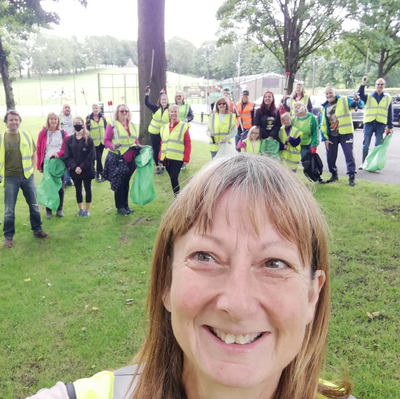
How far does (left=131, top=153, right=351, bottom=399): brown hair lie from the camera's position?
42.1 inches

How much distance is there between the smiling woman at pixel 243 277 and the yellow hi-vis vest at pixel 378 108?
9.51m

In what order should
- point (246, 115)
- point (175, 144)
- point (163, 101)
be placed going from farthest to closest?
1. point (246, 115)
2. point (163, 101)
3. point (175, 144)

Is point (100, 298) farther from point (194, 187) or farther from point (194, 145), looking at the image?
point (194, 145)

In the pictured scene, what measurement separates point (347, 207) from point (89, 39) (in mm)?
113178

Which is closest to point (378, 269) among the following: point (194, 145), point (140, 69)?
point (140, 69)

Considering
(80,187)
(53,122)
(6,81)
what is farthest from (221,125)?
(6,81)

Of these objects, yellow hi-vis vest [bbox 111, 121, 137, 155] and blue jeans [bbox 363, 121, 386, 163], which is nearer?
yellow hi-vis vest [bbox 111, 121, 137, 155]

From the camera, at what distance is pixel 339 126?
8.62 metres

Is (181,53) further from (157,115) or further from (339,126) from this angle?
(339,126)

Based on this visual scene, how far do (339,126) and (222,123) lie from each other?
8.81 ft

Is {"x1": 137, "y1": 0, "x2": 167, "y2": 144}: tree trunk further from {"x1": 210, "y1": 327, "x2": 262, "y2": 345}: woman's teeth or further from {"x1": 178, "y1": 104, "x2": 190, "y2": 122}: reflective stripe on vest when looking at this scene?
{"x1": 210, "y1": 327, "x2": 262, "y2": 345}: woman's teeth

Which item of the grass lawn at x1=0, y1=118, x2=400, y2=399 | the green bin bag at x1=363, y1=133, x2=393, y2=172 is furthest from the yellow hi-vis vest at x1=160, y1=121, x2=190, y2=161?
the green bin bag at x1=363, y1=133, x2=393, y2=172

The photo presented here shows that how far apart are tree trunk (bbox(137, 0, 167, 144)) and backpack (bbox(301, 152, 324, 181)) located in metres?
4.95

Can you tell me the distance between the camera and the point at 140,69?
447 inches
